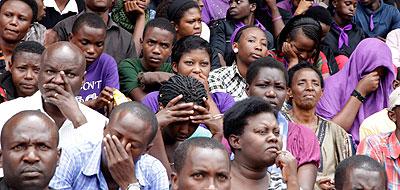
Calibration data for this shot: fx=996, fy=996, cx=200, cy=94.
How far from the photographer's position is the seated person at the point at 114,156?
230 inches

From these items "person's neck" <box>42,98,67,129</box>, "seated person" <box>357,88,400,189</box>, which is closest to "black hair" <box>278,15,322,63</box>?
"seated person" <box>357,88,400,189</box>

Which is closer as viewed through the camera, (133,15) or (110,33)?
(110,33)

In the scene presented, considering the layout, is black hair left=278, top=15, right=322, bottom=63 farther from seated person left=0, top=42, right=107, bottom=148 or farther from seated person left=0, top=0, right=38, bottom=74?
seated person left=0, top=42, right=107, bottom=148

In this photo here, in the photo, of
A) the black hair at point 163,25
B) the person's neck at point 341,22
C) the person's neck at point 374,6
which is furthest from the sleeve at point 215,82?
the person's neck at point 374,6

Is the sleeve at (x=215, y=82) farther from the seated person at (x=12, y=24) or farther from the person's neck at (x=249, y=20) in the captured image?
the person's neck at (x=249, y=20)

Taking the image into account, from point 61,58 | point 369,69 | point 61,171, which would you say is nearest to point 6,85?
point 61,58

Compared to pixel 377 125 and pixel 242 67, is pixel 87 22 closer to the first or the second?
pixel 242 67

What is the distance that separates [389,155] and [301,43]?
2094 mm

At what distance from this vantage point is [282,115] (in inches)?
298

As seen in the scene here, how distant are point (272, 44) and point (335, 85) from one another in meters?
1.30

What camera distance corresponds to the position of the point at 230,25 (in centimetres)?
1025

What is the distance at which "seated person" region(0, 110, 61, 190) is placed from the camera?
5.44 metres

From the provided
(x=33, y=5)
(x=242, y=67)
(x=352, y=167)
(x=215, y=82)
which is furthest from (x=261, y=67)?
(x=33, y=5)

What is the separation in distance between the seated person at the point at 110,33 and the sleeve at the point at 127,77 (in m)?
0.48
